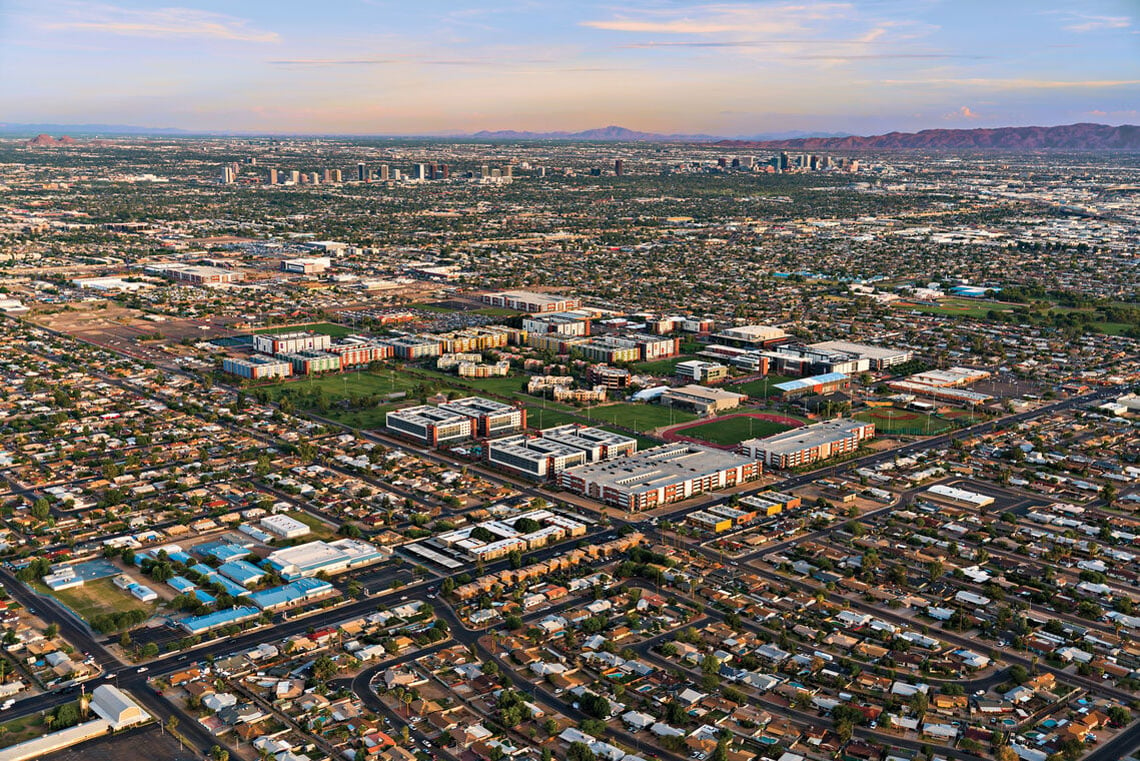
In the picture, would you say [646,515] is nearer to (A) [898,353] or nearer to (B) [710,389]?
(B) [710,389]

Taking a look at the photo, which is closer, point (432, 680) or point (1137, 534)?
point (432, 680)

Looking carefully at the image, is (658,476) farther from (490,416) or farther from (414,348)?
(414,348)

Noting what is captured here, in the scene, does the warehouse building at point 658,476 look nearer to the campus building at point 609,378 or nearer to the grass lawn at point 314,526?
the grass lawn at point 314,526

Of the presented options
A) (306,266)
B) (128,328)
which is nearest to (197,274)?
(306,266)

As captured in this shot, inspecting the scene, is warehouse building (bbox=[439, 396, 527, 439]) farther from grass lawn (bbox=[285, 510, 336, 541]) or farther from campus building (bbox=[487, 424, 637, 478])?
grass lawn (bbox=[285, 510, 336, 541])

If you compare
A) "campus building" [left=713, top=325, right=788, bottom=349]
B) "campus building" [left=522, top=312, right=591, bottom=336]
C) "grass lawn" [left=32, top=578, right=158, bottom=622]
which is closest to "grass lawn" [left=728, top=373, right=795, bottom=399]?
"campus building" [left=713, top=325, right=788, bottom=349]

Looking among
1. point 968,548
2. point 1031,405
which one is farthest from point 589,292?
point 968,548
